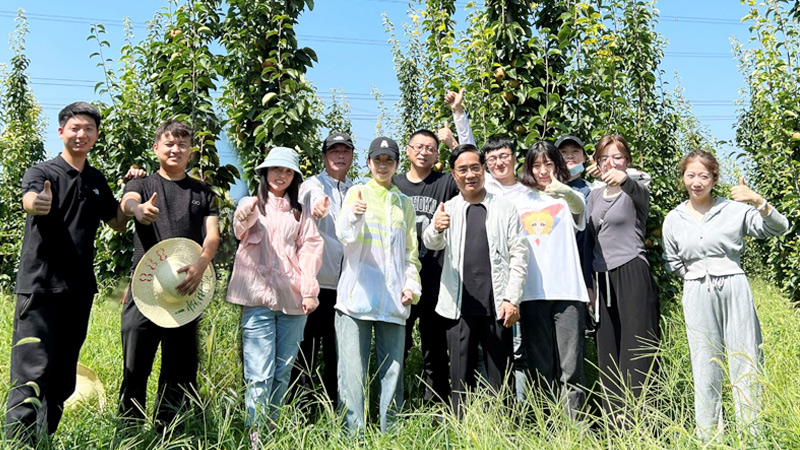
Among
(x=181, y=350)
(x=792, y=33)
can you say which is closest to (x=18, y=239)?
(x=181, y=350)

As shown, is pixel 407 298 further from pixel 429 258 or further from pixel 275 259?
pixel 275 259

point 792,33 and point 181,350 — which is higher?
point 792,33

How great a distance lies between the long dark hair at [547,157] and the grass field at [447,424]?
117cm

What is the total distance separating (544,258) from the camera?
3.34 metres

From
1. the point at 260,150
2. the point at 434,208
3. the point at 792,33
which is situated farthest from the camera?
the point at 792,33

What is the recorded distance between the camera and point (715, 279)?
10.3ft

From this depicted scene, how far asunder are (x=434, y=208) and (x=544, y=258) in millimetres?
745

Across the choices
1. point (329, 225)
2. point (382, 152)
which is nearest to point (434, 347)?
point (329, 225)

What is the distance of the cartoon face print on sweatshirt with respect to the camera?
3.38 metres

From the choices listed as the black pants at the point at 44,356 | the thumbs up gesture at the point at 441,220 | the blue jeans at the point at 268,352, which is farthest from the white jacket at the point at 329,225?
the black pants at the point at 44,356

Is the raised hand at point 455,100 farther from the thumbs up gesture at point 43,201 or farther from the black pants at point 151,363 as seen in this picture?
the thumbs up gesture at point 43,201

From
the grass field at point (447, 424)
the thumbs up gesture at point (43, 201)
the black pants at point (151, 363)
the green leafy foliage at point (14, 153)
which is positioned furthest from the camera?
the green leafy foliage at point (14, 153)

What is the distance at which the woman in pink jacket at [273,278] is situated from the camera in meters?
3.16

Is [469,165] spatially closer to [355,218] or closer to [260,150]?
[355,218]
